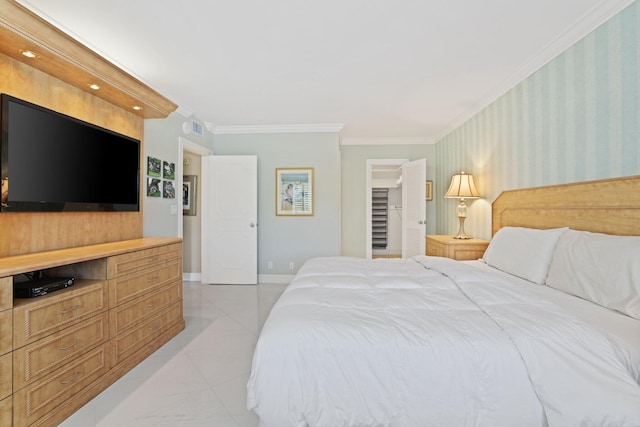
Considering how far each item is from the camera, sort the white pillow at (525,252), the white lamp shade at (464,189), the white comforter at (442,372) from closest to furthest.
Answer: the white comforter at (442,372), the white pillow at (525,252), the white lamp shade at (464,189)

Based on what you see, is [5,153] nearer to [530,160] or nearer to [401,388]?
[401,388]

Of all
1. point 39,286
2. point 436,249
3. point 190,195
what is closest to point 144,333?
point 39,286

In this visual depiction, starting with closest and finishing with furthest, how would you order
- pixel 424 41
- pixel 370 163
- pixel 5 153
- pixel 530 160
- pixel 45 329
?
pixel 45 329 < pixel 5 153 < pixel 424 41 < pixel 530 160 < pixel 370 163

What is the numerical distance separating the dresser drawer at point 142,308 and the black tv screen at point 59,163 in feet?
2.67

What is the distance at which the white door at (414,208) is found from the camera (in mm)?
4766

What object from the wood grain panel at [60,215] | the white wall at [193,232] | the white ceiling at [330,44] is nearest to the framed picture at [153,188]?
the wood grain panel at [60,215]

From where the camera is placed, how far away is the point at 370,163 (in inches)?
219

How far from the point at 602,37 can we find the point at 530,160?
1020 millimetres

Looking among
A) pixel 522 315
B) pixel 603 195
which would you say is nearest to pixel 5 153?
pixel 522 315

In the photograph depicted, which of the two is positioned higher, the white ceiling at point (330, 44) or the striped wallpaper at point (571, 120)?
the white ceiling at point (330, 44)

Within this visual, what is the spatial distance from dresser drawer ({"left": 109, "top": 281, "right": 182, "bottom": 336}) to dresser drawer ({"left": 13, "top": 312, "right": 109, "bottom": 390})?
0.25 feet

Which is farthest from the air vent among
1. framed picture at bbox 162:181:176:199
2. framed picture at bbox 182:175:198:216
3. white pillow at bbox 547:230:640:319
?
white pillow at bbox 547:230:640:319

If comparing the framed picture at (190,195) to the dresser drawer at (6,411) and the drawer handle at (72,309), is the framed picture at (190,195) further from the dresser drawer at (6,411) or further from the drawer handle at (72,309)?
the dresser drawer at (6,411)

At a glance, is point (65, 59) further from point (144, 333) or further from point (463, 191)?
point (463, 191)
